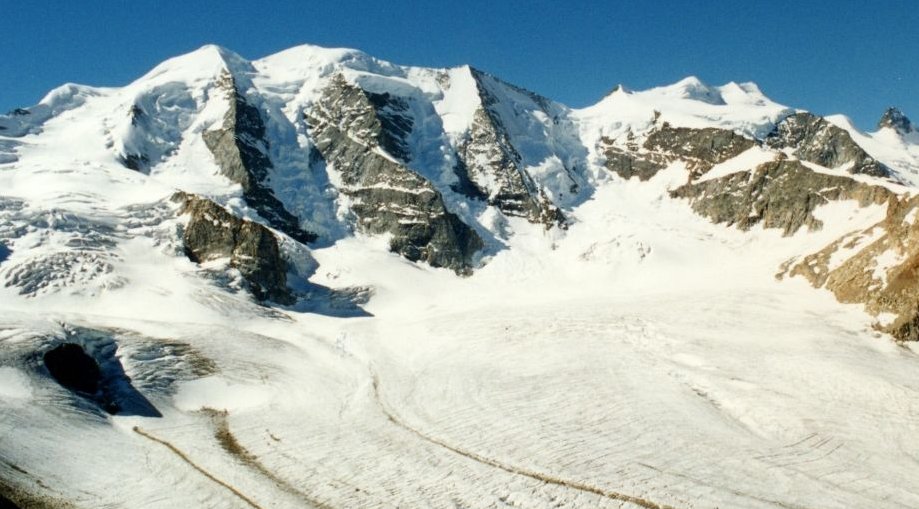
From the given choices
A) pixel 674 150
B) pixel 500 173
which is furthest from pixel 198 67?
pixel 674 150

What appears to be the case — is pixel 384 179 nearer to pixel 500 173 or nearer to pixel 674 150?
pixel 500 173

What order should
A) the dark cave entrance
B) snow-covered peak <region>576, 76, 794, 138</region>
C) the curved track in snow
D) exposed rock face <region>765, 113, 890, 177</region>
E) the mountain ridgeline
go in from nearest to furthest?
the curved track in snow → the dark cave entrance → the mountain ridgeline → exposed rock face <region>765, 113, 890, 177</region> → snow-covered peak <region>576, 76, 794, 138</region>

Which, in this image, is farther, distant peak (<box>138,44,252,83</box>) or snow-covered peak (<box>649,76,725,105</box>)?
snow-covered peak (<box>649,76,725,105</box>)

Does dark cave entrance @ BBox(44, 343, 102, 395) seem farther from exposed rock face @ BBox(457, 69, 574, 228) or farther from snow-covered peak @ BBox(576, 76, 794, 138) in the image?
snow-covered peak @ BBox(576, 76, 794, 138)

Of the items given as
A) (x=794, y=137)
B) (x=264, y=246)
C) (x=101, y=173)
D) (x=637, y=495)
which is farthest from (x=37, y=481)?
(x=794, y=137)

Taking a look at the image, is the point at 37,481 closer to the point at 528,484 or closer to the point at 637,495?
the point at 528,484

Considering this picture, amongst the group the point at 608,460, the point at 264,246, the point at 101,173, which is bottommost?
the point at 608,460

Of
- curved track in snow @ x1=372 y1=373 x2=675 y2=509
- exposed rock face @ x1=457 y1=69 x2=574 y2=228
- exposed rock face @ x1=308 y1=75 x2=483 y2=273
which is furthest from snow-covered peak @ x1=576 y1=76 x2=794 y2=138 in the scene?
curved track in snow @ x1=372 y1=373 x2=675 y2=509
